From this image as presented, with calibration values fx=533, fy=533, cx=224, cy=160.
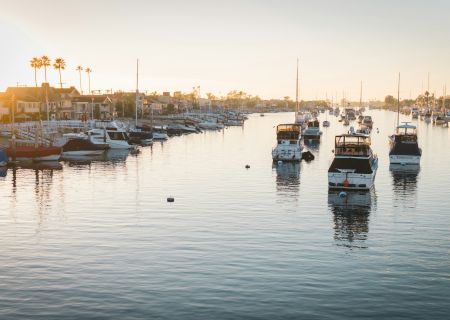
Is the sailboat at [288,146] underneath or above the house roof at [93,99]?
underneath

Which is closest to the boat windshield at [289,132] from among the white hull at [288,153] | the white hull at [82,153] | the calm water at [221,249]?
the white hull at [288,153]

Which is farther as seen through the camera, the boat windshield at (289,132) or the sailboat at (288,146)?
the boat windshield at (289,132)

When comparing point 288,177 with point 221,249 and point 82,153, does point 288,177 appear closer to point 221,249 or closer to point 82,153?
point 221,249

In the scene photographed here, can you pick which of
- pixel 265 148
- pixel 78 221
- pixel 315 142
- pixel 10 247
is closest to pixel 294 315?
pixel 10 247

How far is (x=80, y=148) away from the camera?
93562mm

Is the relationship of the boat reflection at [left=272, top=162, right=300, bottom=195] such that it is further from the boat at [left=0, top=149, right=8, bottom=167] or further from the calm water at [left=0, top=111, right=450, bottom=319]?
the boat at [left=0, top=149, right=8, bottom=167]

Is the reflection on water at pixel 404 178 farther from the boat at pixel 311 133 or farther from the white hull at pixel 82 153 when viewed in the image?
the boat at pixel 311 133

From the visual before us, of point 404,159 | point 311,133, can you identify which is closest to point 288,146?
point 404,159

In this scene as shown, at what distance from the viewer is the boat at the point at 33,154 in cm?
7956

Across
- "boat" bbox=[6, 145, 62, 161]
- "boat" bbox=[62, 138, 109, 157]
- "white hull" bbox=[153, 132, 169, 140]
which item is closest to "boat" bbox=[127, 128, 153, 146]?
"white hull" bbox=[153, 132, 169, 140]

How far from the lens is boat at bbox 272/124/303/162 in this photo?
82.8 meters

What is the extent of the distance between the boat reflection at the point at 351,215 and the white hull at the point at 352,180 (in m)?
0.65

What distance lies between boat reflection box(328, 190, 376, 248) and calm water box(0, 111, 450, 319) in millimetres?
161

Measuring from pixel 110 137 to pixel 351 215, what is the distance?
2702 inches
